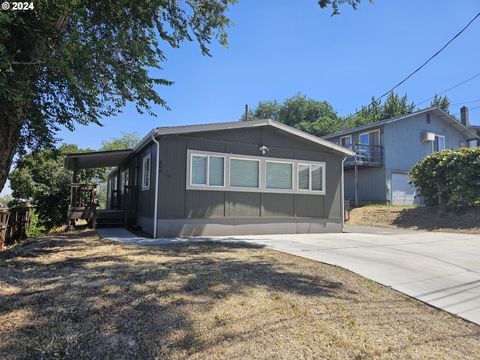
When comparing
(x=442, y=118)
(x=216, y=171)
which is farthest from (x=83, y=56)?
(x=442, y=118)

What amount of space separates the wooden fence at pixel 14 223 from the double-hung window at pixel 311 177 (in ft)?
29.4

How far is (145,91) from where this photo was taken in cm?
700

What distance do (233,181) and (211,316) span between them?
7198 mm

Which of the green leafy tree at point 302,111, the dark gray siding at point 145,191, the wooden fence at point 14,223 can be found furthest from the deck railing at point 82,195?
the green leafy tree at point 302,111

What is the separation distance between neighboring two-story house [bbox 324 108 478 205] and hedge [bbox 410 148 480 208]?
14.7 feet

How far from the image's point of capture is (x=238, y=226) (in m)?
10.6

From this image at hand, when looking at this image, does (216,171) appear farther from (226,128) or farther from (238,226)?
(238,226)

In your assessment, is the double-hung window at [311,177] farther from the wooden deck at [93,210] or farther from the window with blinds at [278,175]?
the wooden deck at [93,210]

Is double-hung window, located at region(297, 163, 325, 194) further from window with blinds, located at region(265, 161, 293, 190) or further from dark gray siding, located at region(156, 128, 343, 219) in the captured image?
window with blinds, located at region(265, 161, 293, 190)

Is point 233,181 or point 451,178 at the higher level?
point 451,178

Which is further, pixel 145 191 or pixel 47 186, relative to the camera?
pixel 47 186

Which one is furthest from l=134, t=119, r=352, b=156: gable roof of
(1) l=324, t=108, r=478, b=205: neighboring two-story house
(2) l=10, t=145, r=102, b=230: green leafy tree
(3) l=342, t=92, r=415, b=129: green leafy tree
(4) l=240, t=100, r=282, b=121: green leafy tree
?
(4) l=240, t=100, r=282, b=121: green leafy tree

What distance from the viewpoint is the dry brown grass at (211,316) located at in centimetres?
290

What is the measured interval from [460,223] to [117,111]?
44.5 feet
